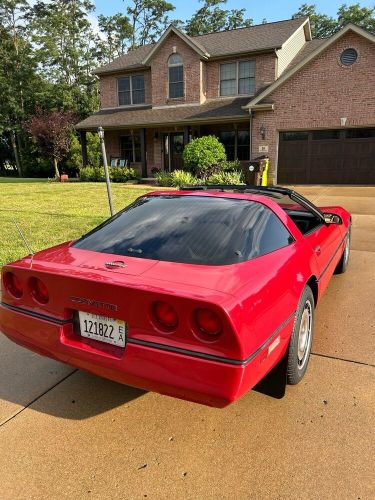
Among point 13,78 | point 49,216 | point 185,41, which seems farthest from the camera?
point 13,78

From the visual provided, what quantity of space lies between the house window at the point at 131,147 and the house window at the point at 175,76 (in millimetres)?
3153

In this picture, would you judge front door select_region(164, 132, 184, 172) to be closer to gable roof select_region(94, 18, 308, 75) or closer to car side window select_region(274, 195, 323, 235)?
gable roof select_region(94, 18, 308, 75)

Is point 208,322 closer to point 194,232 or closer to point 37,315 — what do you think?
point 194,232

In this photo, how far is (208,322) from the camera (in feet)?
6.40

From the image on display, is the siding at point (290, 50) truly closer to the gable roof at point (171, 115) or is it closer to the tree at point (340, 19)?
the gable roof at point (171, 115)

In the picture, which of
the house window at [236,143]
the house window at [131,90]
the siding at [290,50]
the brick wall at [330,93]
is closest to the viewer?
the brick wall at [330,93]

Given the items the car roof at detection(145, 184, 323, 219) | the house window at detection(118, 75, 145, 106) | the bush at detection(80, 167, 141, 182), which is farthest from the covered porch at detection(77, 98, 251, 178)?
the car roof at detection(145, 184, 323, 219)

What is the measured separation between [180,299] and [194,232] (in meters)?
0.80

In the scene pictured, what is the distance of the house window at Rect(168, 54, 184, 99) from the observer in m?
19.8

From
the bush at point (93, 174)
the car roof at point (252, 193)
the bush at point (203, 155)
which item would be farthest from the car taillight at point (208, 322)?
the bush at point (93, 174)

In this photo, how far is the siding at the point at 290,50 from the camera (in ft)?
60.1

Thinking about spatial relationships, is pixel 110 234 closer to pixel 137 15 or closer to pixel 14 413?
pixel 14 413

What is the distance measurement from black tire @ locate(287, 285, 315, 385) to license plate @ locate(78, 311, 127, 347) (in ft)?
3.58

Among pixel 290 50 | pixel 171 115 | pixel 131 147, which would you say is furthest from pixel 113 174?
pixel 290 50
